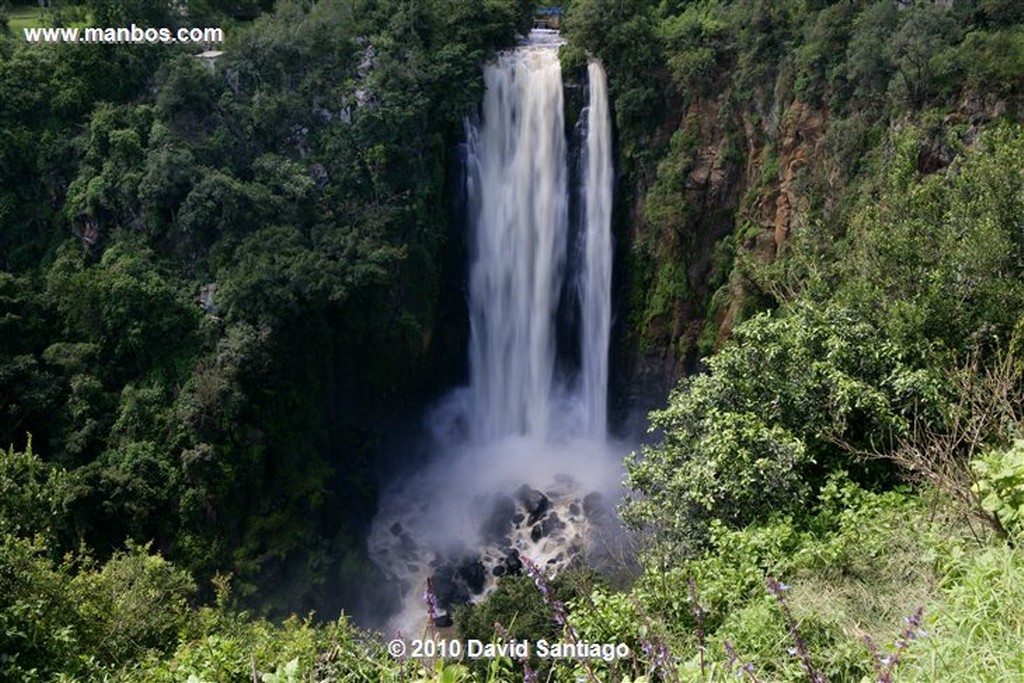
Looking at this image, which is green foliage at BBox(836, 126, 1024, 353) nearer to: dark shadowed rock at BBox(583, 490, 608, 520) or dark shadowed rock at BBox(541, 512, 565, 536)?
dark shadowed rock at BBox(583, 490, 608, 520)

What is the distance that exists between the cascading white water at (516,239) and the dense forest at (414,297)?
667mm

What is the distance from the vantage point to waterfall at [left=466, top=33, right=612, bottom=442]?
62.8 ft

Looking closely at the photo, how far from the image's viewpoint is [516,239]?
19.5 meters

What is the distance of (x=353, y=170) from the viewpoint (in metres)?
18.0

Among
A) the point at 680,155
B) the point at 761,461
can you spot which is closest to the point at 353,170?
the point at 680,155

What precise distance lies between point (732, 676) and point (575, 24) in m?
17.8

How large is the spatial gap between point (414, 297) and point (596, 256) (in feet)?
15.0

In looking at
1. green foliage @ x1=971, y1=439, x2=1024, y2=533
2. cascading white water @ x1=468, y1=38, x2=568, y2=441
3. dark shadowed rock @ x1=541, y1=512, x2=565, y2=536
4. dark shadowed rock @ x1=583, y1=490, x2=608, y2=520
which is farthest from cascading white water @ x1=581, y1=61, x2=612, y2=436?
green foliage @ x1=971, y1=439, x2=1024, y2=533

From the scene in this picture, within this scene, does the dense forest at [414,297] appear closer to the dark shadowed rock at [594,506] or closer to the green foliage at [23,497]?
the green foliage at [23,497]

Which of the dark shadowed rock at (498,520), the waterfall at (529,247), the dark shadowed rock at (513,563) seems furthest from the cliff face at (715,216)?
the dark shadowed rock at (513,563)

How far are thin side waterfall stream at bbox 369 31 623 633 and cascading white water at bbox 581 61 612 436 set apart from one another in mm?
24

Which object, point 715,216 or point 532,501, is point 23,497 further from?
point 715,216

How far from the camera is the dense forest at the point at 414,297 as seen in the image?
297 inches

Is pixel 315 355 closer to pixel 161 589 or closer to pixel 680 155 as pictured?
pixel 161 589
